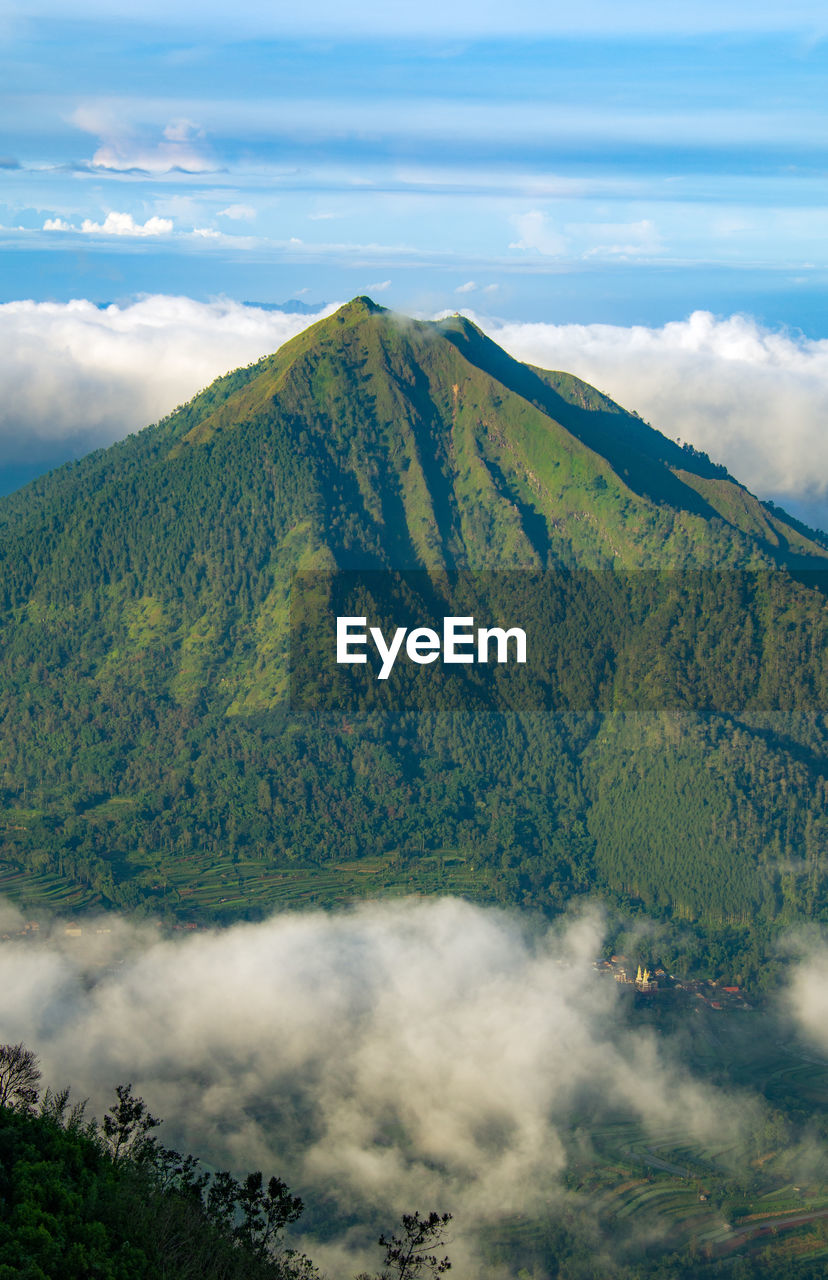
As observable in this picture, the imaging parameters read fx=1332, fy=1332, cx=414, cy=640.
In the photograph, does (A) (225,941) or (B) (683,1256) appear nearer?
(B) (683,1256)

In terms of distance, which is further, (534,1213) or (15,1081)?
(534,1213)

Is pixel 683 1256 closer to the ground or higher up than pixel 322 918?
closer to the ground

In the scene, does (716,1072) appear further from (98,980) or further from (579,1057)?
(98,980)

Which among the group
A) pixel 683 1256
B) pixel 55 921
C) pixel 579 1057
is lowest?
pixel 683 1256

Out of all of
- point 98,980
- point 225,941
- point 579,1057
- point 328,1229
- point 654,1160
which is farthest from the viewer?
point 225,941

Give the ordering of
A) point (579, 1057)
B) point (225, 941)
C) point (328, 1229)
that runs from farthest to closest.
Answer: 1. point (225, 941)
2. point (579, 1057)
3. point (328, 1229)

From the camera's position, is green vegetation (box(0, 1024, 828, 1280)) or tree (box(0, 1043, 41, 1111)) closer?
green vegetation (box(0, 1024, 828, 1280))

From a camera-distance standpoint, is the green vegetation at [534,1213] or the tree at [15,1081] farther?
the tree at [15,1081]

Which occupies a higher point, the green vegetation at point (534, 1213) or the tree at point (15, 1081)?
the tree at point (15, 1081)

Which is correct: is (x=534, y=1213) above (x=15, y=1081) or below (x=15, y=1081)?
below

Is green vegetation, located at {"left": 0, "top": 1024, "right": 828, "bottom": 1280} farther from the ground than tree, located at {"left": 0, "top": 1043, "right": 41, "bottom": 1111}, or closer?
closer

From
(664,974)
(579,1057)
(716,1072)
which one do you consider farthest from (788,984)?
(579,1057)
